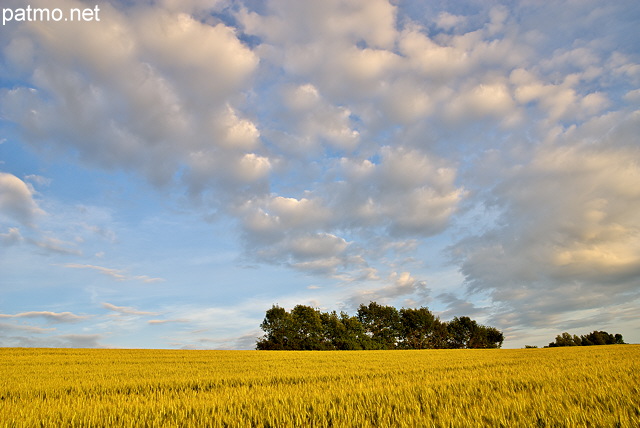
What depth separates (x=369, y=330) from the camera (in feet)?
262

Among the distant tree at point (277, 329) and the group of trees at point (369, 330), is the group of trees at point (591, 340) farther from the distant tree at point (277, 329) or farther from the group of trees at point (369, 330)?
the distant tree at point (277, 329)

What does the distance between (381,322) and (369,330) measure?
11.9 ft

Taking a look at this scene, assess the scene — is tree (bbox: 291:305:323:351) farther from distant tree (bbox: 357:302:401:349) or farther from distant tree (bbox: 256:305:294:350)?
distant tree (bbox: 357:302:401:349)

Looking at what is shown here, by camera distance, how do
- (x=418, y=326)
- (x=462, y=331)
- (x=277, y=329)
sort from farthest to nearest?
(x=462, y=331) → (x=418, y=326) → (x=277, y=329)

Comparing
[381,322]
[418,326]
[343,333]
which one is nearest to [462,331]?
[418,326]

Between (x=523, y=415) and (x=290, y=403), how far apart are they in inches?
140

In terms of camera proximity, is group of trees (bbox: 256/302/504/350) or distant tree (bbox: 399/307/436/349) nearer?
group of trees (bbox: 256/302/504/350)

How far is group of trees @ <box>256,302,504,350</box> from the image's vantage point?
6944 centimetres

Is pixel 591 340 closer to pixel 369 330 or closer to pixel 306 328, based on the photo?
pixel 369 330

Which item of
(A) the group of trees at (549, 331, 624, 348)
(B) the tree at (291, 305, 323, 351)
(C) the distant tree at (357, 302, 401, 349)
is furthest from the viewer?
(A) the group of trees at (549, 331, 624, 348)

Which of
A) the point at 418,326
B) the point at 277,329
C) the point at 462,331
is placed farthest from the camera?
the point at 462,331

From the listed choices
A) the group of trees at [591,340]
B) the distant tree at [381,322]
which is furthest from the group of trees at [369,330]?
the group of trees at [591,340]

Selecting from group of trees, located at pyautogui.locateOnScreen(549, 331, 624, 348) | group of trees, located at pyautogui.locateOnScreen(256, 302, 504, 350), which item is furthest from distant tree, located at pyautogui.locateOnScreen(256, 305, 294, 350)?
group of trees, located at pyautogui.locateOnScreen(549, 331, 624, 348)

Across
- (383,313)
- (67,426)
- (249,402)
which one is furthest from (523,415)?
(383,313)
